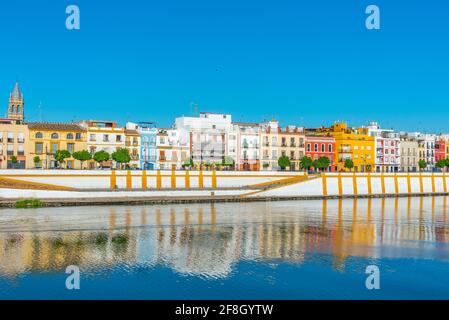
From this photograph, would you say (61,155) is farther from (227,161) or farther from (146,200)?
(227,161)

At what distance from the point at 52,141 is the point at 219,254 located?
1977 inches

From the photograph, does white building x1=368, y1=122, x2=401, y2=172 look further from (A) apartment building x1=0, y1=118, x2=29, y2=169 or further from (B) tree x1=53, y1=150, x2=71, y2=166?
(A) apartment building x1=0, y1=118, x2=29, y2=169

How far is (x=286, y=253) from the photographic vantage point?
31.5 meters

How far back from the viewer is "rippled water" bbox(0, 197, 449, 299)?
77.4 ft

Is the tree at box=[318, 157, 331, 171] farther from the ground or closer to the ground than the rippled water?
farther from the ground

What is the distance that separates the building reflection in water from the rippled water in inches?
2.8

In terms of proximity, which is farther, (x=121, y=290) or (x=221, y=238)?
(x=221, y=238)

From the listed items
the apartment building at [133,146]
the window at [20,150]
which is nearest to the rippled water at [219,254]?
the window at [20,150]

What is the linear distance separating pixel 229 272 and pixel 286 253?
19.3 ft

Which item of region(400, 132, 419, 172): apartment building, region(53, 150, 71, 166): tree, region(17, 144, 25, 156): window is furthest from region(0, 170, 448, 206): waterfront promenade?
region(400, 132, 419, 172): apartment building

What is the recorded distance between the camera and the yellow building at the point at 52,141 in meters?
73.9

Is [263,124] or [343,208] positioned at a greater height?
[263,124]
